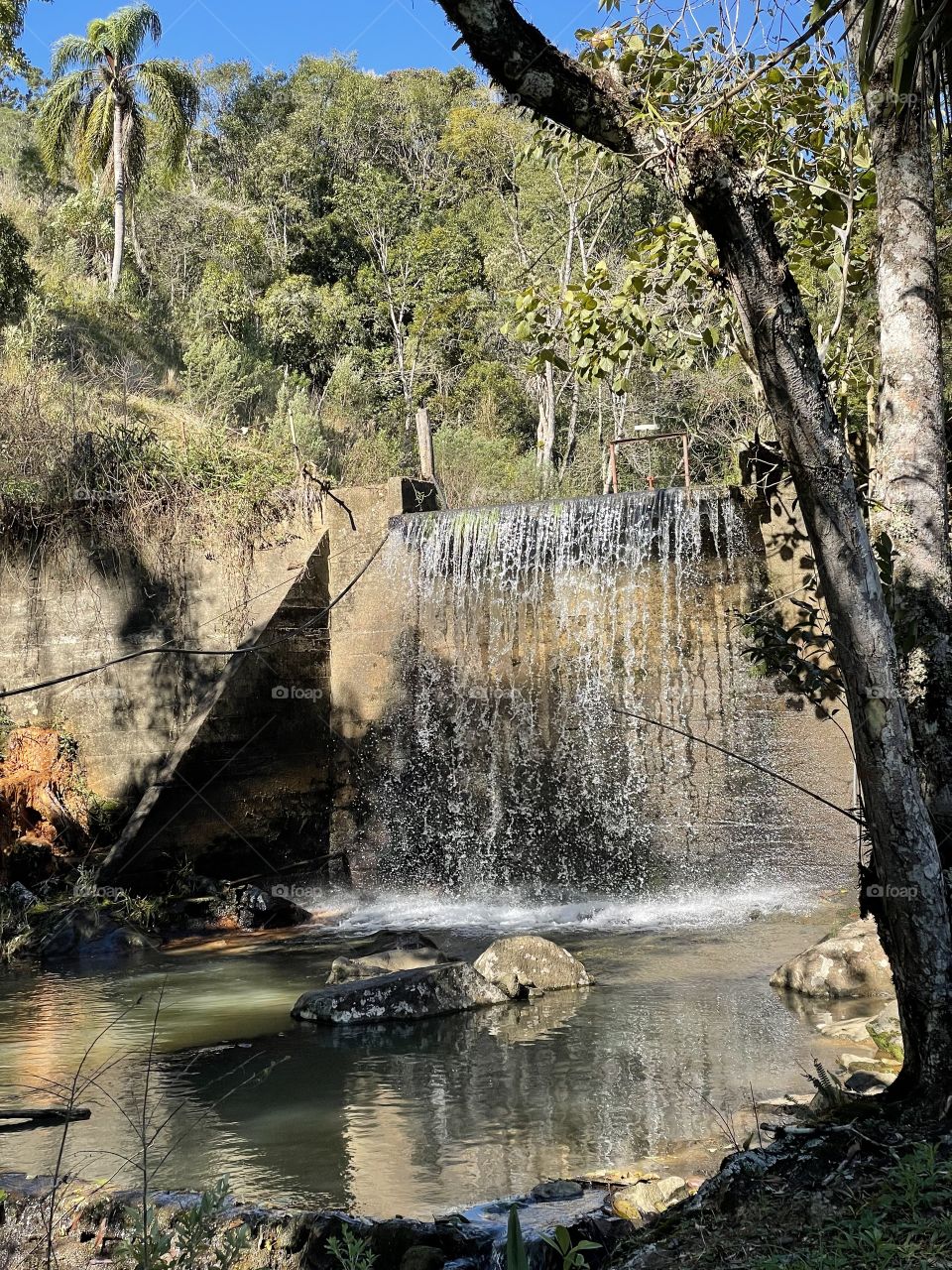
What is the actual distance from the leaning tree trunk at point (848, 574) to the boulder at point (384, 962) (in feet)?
15.8

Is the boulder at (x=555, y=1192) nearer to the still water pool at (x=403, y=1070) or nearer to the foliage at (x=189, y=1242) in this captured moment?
the still water pool at (x=403, y=1070)

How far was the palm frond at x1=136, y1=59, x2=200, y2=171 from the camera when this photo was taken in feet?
92.2

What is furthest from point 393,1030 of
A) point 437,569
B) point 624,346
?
point 437,569

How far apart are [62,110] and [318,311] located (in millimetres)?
7650

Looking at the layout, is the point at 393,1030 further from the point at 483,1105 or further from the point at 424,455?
the point at 424,455

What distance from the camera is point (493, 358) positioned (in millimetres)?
32062

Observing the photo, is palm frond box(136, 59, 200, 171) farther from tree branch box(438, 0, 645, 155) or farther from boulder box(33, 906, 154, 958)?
tree branch box(438, 0, 645, 155)

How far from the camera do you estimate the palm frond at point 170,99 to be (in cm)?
2809

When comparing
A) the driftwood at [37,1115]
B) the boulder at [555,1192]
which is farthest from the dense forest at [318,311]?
the driftwood at [37,1115]

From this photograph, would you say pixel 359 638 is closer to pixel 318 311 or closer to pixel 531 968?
pixel 531 968

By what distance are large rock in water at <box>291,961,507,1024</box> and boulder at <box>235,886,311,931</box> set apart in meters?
3.80

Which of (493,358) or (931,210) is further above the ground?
(493,358)

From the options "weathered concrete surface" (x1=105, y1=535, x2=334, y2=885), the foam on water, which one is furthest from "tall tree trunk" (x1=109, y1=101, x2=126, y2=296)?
the foam on water

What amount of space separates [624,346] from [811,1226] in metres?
4.76
